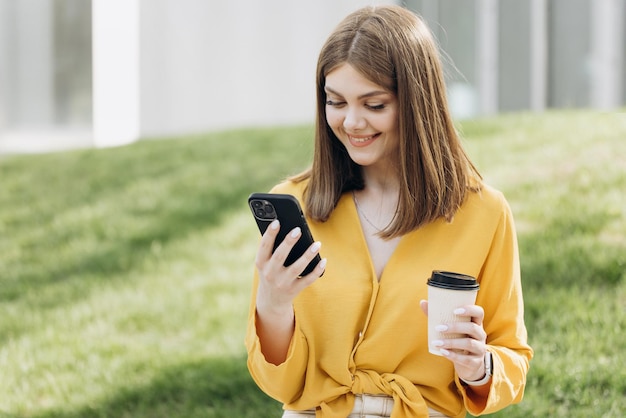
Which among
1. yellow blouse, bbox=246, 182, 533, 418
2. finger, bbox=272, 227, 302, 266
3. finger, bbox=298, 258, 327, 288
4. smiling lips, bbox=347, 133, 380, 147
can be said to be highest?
smiling lips, bbox=347, 133, 380, 147

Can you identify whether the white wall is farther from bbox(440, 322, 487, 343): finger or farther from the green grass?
bbox(440, 322, 487, 343): finger

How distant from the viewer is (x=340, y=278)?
8.62 feet

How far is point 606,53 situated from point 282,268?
9701 mm

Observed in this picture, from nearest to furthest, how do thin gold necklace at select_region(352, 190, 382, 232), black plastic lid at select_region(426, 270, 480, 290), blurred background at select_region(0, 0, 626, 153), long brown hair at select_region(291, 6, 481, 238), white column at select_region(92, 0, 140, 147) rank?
black plastic lid at select_region(426, 270, 480, 290), long brown hair at select_region(291, 6, 481, 238), thin gold necklace at select_region(352, 190, 382, 232), blurred background at select_region(0, 0, 626, 153), white column at select_region(92, 0, 140, 147)

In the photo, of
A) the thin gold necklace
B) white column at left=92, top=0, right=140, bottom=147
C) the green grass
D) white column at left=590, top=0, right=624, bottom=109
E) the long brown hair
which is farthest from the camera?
white column at left=92, top=0, right=140, bottom=147

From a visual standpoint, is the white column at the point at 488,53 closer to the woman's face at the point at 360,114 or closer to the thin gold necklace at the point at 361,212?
the thin gold necklace at the point at 361,212

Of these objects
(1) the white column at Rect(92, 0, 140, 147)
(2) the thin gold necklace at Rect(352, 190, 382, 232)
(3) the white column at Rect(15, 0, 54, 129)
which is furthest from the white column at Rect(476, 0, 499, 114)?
(2) the thin gold necklace at Rect(352, 190, 382, 232)

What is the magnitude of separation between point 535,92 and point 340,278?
992 centimetres

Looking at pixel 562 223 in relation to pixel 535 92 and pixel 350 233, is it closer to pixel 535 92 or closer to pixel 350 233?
pixel 350 233

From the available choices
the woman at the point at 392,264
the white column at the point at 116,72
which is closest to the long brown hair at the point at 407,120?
the woman at the point at 392,264

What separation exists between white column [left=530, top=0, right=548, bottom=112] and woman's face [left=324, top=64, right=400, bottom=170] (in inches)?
382

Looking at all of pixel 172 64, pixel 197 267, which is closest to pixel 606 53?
pixel 172 64

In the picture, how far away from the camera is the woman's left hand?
221 centimetres

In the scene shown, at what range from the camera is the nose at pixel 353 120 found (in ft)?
8.38
